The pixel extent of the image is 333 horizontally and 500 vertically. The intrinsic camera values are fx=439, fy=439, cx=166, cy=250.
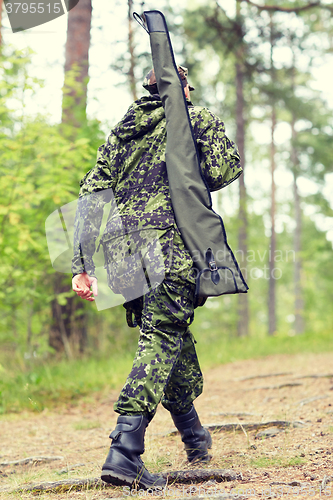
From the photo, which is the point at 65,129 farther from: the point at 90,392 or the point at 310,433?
the point at 310,433

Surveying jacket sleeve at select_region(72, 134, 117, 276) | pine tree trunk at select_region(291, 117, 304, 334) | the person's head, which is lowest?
pine tree trunk at select_region(291, 117, 304, 334)

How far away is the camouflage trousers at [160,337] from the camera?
1.97 meters

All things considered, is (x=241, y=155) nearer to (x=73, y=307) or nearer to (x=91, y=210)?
(x=73, y=307)

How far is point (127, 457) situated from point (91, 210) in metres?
1.19

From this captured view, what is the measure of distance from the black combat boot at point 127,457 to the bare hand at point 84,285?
621 mm

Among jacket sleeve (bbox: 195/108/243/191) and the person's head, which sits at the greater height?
the person's head

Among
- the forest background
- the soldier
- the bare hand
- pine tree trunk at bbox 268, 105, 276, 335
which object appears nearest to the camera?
the soldier

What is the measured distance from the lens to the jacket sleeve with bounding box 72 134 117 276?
88.0 inches

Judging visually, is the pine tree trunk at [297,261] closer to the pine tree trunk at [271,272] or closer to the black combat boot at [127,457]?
the pine tree trunk at [271,272]

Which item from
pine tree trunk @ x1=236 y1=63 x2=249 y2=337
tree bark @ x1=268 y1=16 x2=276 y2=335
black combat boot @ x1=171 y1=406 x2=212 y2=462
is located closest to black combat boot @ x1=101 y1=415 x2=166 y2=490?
black combat boot @ x1=171 y1=406 x2=212 y2=462

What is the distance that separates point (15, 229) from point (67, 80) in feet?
5.91

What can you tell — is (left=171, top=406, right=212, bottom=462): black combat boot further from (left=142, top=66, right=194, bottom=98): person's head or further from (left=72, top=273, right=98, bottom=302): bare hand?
(left=142, top=66, right=194, bottom=98): person's head

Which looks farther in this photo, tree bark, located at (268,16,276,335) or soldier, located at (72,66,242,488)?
tree bark, located at (268,16,276,335)

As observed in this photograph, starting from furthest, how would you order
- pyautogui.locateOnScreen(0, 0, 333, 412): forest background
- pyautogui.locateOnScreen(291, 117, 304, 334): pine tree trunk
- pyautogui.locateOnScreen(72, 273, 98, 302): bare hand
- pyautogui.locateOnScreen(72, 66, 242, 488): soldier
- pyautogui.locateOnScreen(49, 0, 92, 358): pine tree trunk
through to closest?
pyautogui.locateOnScreen(291, 117, 304, 334): pine tree trunk → pyautogui.locateOnScreen(49, 0, 92, 358): pine tree trunk → pyautogui.locateOnScreen(0, 0, 333, 412): forest background → pyautogui.locateOnScreen(72, 273, 98, 302): bare hand → pyautogui.locateOnScreen(72, 66, 242, 488): soldier
